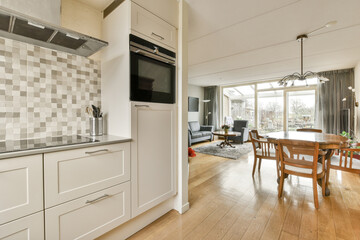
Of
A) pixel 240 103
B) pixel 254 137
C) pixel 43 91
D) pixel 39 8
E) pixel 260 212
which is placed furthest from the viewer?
pixel 240 103

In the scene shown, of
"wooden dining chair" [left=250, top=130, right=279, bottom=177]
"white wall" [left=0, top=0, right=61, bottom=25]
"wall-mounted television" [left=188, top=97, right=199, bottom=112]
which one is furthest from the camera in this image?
"wall-mounted television" [left=188, top=97, right=199, bottom=112]

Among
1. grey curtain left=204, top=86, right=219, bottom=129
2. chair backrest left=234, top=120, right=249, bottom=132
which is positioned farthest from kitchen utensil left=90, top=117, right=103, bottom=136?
grey curtain left=204, top=86, right=219, bottom=129

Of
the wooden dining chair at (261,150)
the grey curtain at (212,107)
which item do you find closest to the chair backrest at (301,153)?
the wooden dining chair at (261,150)

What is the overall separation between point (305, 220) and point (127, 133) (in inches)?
82.2

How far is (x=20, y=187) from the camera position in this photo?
2.94 feet

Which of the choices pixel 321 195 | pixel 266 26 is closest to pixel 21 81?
pixel 266 26

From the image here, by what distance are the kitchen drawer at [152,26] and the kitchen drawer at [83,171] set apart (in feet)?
3.58

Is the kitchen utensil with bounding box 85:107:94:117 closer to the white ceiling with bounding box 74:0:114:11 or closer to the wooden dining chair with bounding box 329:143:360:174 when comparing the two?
the white ceiling with bounding box 74:0:114:11

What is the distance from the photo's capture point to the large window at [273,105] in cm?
546

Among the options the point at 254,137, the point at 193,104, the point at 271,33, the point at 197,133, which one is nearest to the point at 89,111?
the point at 254,137

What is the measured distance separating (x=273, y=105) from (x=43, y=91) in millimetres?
6838

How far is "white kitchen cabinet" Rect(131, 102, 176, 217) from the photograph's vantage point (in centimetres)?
145

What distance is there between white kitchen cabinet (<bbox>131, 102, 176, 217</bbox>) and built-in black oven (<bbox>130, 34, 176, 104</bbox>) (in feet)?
0.31

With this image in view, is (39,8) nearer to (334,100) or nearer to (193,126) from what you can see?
(193,126)
